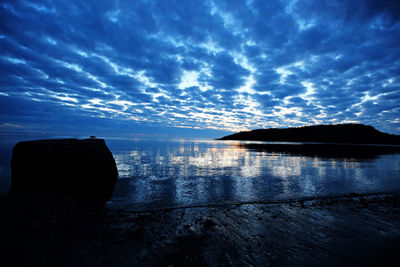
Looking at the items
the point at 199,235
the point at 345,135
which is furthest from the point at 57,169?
the point at 345,135

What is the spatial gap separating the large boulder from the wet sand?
2.24 metres

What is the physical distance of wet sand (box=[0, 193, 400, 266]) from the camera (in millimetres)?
3959

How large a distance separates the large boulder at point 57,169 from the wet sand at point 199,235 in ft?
7.34

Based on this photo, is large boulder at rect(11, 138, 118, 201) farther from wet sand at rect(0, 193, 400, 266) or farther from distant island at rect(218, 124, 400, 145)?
distant island at rect(218, 124, 400, 145)

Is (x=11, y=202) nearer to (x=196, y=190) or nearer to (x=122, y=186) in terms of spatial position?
(x=122, y=186)

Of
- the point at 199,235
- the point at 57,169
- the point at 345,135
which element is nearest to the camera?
the point at 199,235

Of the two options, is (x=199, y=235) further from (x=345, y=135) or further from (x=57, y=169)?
(x=345, y=135)

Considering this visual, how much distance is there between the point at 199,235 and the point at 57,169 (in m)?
10.9

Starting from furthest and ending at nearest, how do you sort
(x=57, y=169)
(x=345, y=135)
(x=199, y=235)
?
(x=345, y=135) < (x=57, y=169) < (x=199, y=235)

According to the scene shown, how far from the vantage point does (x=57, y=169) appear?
1081 cm

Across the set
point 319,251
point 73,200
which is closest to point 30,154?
point 73,200

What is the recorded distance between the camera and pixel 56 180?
421 inches

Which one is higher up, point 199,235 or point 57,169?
point 57,169

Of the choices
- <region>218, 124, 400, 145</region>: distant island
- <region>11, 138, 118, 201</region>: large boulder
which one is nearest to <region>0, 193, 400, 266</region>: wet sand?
<region>11, 138, 118, 201</region>: large boulder
